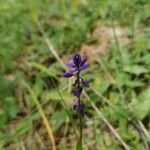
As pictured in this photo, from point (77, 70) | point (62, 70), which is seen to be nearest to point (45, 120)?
point (62, 70)

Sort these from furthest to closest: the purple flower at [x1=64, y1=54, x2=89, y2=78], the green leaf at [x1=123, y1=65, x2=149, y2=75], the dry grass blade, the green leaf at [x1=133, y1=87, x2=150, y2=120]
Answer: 1. the green leaf at [x1=123, y1=65, x2=149, y2=75]
2. the dry grass blade
3. the green leaf at [x1=133, y1=87, x2=150, y2=120]
4. the purple flower at [x1=64, y1=54, x2=89, y2=78]

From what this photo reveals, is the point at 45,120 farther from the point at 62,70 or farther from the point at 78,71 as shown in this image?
the point at 78,71

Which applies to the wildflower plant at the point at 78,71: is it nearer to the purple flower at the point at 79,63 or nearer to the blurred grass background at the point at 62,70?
the purple flower at the point at 79,63

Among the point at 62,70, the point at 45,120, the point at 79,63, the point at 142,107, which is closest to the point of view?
the point at 79,63

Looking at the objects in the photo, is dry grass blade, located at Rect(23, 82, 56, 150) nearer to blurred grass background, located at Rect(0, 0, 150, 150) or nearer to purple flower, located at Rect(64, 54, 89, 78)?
blurred grass background, located at Rect(0, 0, 150, 150)

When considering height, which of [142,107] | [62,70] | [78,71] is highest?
[62,70]

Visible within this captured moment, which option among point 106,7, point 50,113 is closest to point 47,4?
point 106,7

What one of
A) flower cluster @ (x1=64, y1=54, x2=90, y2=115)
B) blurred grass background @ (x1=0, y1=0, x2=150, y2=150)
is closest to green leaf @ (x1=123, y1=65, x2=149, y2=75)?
blurred grass background @ (x1=0, y1=0, x2=150, y2=150)
